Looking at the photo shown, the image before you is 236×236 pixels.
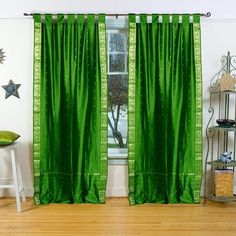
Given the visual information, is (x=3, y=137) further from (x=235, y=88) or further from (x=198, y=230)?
(x=235, y=88)

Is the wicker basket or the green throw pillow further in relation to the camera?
the wicker basket

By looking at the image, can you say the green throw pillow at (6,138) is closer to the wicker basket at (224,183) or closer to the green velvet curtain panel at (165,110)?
the green velvet curtain panel at (165,110)

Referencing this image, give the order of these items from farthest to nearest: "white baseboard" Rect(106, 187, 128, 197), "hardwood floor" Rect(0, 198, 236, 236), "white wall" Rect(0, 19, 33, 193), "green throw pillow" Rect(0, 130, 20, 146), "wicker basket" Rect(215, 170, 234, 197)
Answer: "white baseboard" Rect(106, 187, 128, 197)
"white wall" Rect(0, 19, 33, 193)
"wicker basket" Rect(215, 170, 234, 197)
"green throw pillow" Rect(0, 130, 20, 146)
"hardwood floor" Rect(0, 198, 236, 236)

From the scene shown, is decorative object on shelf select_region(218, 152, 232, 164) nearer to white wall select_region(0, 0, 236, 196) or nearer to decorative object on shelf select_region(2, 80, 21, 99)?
white wall select_region(0, 0, 236, 196)

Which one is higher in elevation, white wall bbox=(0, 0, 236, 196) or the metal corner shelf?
white wall bbox=(0, 0, 236, 196)

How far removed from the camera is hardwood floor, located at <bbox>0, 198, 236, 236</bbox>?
325 cm

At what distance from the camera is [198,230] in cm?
328

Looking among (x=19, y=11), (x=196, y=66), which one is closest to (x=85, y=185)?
(x=196, y=66)

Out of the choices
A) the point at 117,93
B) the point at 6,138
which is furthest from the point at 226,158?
the point at 6,138

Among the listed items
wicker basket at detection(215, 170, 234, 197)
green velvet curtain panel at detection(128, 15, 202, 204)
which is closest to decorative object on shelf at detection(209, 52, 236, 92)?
green velvet curtain panel at detection(128, 15, 202, 204)

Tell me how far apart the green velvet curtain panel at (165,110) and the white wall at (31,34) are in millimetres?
209

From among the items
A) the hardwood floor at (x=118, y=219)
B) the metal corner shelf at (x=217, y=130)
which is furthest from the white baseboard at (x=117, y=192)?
the metal corner shelf at (x=217, y=130)

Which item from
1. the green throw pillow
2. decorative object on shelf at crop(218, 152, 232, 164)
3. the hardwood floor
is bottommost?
the hardwood floor

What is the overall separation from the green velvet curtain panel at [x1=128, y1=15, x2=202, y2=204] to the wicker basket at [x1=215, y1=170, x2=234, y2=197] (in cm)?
22
